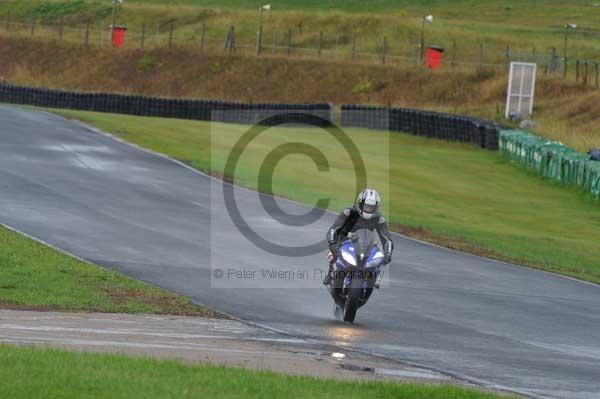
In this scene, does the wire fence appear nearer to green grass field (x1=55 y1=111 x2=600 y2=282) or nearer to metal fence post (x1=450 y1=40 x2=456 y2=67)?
metal fence post (x1=450 y1=40 x2=456 y2=67)

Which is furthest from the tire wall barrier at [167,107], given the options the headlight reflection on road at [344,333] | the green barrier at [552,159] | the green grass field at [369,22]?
the headlight reflection on road at [344,333]

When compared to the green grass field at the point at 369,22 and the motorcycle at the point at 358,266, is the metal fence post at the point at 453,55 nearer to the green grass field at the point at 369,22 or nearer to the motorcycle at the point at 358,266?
the green grass field at the point at 369,22

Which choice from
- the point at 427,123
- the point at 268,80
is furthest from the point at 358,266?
the point at 268,80

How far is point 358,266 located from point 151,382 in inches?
204

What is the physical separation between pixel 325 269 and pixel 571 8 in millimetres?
82306

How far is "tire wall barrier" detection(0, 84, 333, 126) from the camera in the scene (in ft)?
157

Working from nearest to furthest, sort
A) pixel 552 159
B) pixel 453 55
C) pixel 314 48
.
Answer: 1. pixel 552 159
2. pixel 453 55
3. pixel 314 48

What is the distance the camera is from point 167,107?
4816 centimetres

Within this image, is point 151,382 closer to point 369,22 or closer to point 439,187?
point 439,187

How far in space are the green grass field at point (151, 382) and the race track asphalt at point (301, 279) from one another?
65.2 inches

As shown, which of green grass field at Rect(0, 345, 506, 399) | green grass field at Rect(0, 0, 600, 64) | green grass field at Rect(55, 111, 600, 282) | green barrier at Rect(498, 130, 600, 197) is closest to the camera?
green grass field at Rect(0, 345, 506, 399)

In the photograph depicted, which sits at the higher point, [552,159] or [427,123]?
[427,123]

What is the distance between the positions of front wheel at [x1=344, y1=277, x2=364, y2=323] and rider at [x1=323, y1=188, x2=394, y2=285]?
391mm

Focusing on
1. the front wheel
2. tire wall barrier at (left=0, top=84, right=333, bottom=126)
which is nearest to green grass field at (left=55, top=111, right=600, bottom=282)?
tire wall barrier at (left=0, top=84, right=333, bottom=126)
